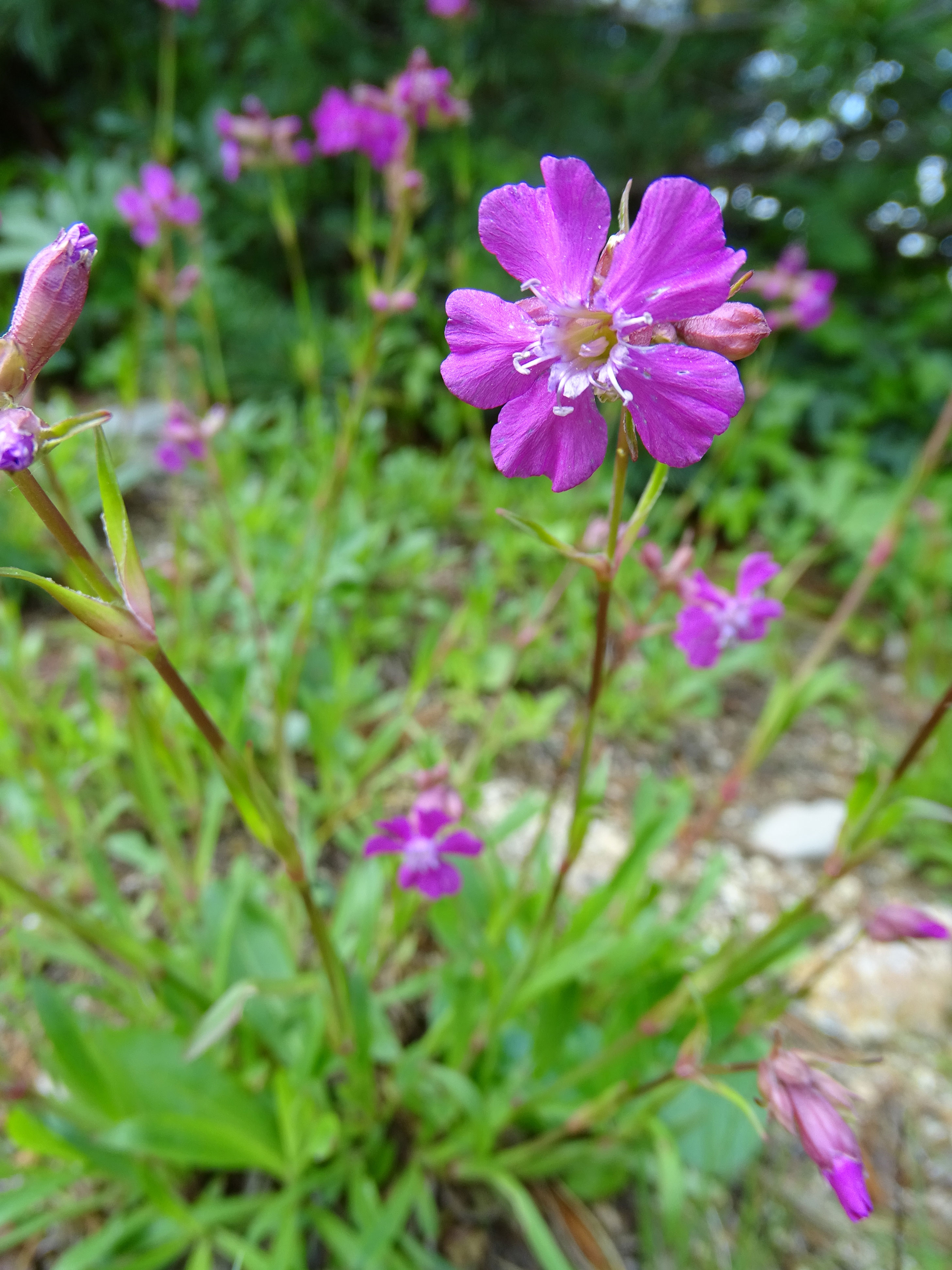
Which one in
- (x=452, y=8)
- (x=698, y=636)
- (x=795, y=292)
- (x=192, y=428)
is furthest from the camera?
(x=795, y=292)

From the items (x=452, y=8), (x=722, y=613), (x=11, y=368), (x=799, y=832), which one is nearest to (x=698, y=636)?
(x=722, y=613)

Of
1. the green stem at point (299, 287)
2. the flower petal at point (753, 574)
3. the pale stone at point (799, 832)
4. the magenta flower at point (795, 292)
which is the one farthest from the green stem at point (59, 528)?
the magenta flower at point (795, 292)

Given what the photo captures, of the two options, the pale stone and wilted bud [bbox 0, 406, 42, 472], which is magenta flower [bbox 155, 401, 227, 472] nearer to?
wilted bud [bbox 0, 406, 42, 472]

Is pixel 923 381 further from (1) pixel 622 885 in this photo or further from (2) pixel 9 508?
(2) pixel 9 508

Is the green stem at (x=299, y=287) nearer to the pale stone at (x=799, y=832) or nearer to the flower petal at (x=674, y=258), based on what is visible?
the flower petal at (x=674, y=258)

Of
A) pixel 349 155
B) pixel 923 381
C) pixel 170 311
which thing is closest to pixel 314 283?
pixel 349 155

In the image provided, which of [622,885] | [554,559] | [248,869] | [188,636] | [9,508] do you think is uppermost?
[9,508]

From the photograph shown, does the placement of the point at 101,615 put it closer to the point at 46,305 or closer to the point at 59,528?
the point at 59,528
